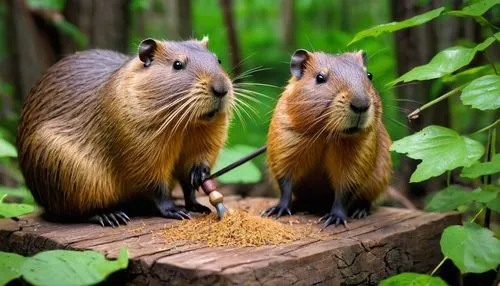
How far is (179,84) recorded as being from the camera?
4590mm

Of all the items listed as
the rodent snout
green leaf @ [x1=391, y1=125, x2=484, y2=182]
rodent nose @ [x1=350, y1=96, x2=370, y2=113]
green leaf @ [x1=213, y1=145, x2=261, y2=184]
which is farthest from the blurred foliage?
green leaf @ [x1=213, y1=145, x2=261, y2=184]

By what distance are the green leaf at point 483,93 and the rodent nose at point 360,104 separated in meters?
0.58

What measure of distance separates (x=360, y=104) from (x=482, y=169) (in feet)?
2.65

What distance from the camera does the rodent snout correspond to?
4480 millimetres

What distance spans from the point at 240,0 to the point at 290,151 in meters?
13.0

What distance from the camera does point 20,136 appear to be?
17.0 feet

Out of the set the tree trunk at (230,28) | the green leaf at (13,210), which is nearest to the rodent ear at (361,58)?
the green leaf at (13,210)

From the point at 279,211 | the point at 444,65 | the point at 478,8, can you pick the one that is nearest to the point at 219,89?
the point at 279,211

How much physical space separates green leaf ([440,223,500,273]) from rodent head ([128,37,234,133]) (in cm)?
161

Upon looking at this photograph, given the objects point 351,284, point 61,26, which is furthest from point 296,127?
point 61,26

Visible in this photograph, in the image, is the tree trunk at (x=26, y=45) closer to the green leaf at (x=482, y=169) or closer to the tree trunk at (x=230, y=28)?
the tree trunk at (x=230, y=28)

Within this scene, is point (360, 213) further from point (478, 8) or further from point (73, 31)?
point (73, 31)

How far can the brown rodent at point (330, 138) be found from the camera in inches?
176

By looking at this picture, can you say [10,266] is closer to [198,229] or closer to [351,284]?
[198,229]
